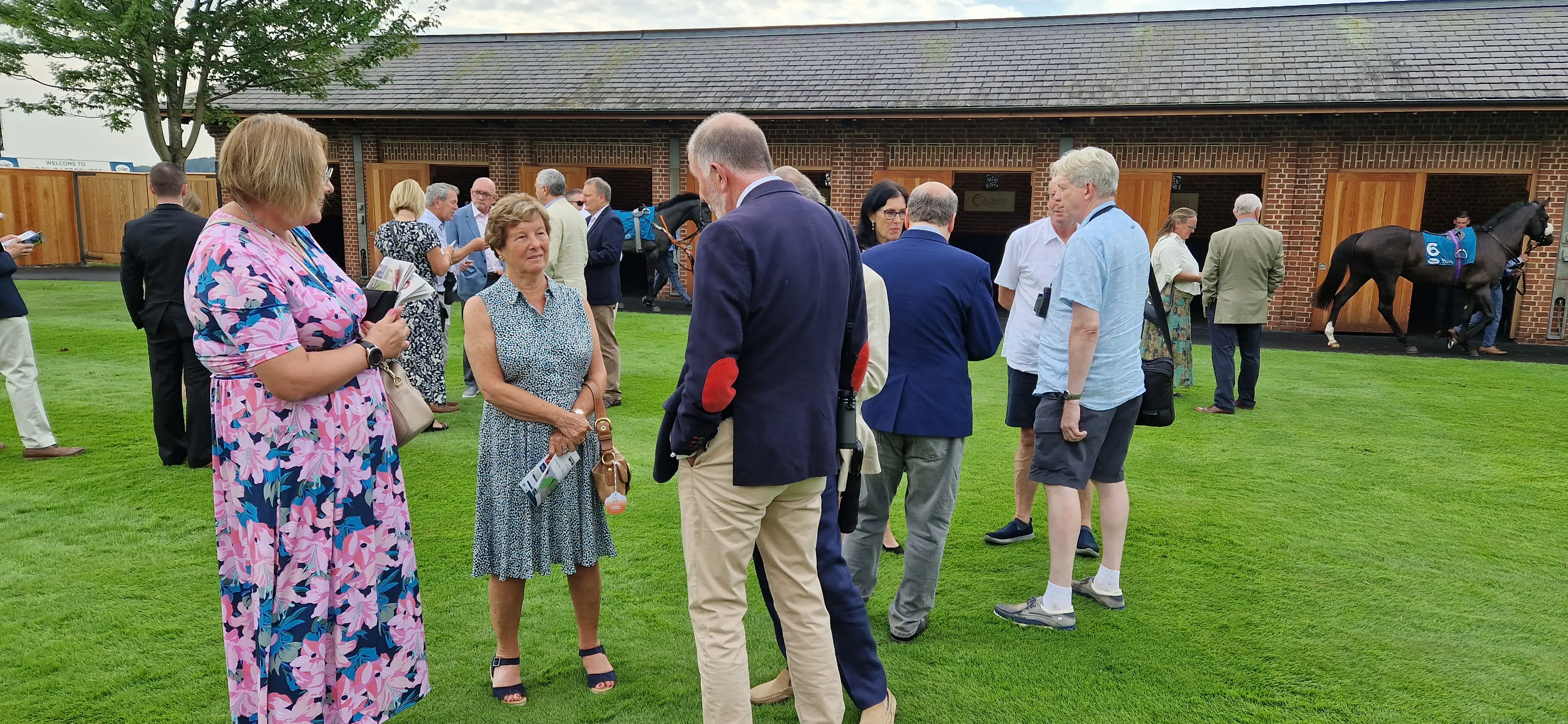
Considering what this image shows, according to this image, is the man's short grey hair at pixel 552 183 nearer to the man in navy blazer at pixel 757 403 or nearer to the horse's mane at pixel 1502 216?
the man in navy blazer at pixel 757 403

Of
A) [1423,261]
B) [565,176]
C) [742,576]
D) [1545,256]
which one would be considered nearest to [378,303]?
[742,576]

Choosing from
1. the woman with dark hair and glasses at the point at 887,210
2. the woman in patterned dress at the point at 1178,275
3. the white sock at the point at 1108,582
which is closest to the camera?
the white sock at the point at 1108,582

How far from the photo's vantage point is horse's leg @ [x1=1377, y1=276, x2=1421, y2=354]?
461 inches

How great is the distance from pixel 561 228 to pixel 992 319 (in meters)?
4.20

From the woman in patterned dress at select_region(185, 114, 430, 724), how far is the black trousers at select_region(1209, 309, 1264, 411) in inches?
283

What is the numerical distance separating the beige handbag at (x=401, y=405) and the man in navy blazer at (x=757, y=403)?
2.39ft

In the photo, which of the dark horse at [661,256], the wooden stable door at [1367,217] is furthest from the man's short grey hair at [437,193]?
the wooden stable door at [1367,217]

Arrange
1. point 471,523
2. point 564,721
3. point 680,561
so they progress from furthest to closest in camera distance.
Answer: point 471,523, point 680,561, point 564,721

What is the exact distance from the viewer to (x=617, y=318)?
44.6 feet

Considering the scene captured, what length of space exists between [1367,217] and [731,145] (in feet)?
44.9

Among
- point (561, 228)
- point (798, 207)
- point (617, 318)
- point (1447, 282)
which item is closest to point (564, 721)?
point (798, 207)

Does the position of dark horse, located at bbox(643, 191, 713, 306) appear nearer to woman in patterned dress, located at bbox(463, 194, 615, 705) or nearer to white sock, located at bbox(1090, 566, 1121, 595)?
white sock, located at bbox(1090, 566, 1121, 595)

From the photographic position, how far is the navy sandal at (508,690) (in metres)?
3.11

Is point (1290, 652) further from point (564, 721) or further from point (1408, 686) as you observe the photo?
point (564, 721)
